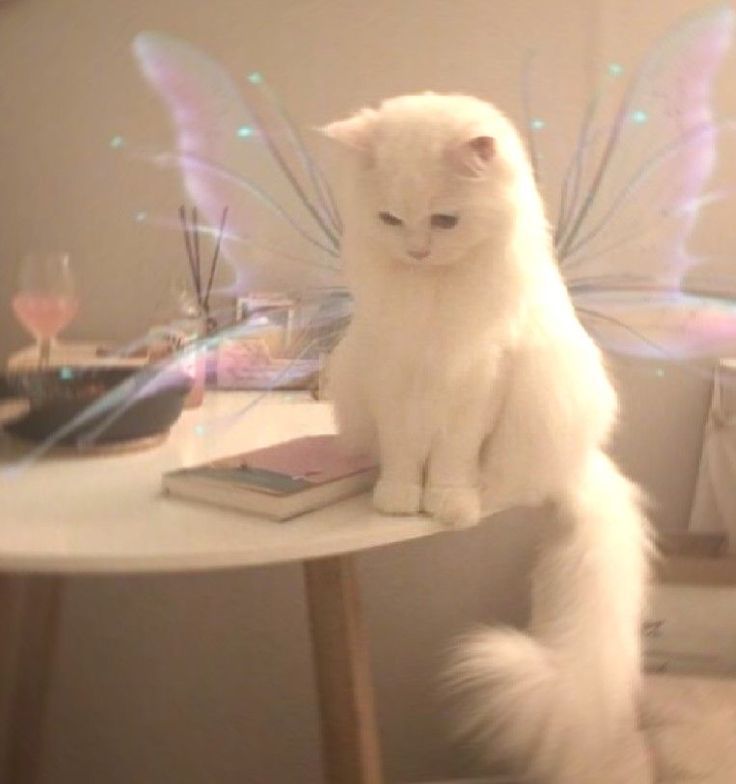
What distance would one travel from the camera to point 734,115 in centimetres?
145

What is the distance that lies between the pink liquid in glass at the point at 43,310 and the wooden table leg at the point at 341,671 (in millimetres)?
621

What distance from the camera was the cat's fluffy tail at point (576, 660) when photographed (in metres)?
0.94

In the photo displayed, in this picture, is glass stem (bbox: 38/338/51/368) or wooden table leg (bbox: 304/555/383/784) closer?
wooden table leg (bbox: 304/555/383/784)

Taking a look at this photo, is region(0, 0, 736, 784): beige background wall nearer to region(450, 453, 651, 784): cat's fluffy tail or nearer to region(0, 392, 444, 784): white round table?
region(0, 392, 444, 784): white round table

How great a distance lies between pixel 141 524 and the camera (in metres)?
0.89

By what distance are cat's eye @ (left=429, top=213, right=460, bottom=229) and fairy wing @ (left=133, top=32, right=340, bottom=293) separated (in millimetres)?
695

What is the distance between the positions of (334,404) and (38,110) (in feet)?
2.83

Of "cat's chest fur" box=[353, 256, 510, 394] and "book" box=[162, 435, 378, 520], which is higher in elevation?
"cat's chest fur" box=[353, 256, 510, 394]

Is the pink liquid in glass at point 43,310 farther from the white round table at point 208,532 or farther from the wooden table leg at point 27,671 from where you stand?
the wooden table leg at point 27,671

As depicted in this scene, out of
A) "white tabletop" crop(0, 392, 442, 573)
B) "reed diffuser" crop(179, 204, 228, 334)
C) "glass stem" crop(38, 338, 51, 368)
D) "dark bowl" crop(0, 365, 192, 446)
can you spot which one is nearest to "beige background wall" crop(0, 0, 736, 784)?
"reed diffuser" crop(179, 204, 228, 334)

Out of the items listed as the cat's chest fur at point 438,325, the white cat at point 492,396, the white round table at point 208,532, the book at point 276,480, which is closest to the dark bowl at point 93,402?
the white round table at point 208,532

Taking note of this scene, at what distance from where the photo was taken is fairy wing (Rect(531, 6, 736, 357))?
1453 mm

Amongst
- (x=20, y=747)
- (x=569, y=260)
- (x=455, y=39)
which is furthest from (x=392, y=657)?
(x=455, y=39)

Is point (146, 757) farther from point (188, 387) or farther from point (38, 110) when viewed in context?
point (38, 110)
